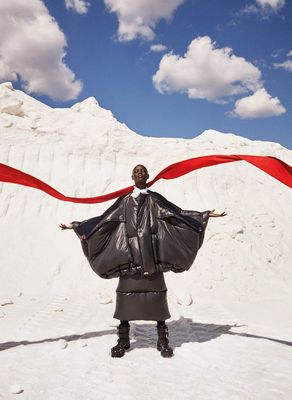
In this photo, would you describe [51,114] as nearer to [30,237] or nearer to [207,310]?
[30,237]

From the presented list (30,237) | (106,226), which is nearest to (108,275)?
(106,226)

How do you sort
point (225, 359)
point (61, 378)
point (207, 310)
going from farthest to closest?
point (207, 310) < point (225, 359) < point (61, 378)

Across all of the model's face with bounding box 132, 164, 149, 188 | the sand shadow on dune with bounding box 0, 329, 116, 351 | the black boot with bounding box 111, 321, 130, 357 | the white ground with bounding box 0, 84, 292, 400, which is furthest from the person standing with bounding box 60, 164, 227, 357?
the sand shadow on dune with bounding box 0, 329, 116, 351

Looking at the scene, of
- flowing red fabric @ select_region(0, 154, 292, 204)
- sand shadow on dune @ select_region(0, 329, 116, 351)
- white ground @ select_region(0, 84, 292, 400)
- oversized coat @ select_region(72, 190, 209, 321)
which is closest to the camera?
white ground @ select_region(0, 84, 292, 400)

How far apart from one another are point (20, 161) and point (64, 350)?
28.1 ft

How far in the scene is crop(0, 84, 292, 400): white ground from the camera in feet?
11.6

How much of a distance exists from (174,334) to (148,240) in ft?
5.91

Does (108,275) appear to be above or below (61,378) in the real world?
above

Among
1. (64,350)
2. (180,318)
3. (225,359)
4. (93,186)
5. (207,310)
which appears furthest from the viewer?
(93,186)

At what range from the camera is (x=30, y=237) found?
962 cm

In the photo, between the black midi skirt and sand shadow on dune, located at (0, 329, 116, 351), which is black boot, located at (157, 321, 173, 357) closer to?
the black midi skirt

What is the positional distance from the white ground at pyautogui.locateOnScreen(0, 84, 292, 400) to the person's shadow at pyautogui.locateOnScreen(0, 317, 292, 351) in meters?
0.03

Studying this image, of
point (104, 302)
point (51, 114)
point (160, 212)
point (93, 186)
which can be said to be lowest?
point (104, 302)

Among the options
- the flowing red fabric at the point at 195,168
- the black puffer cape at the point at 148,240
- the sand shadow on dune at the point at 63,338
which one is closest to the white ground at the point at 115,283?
the sand shadow on dune at the point at 63,338
